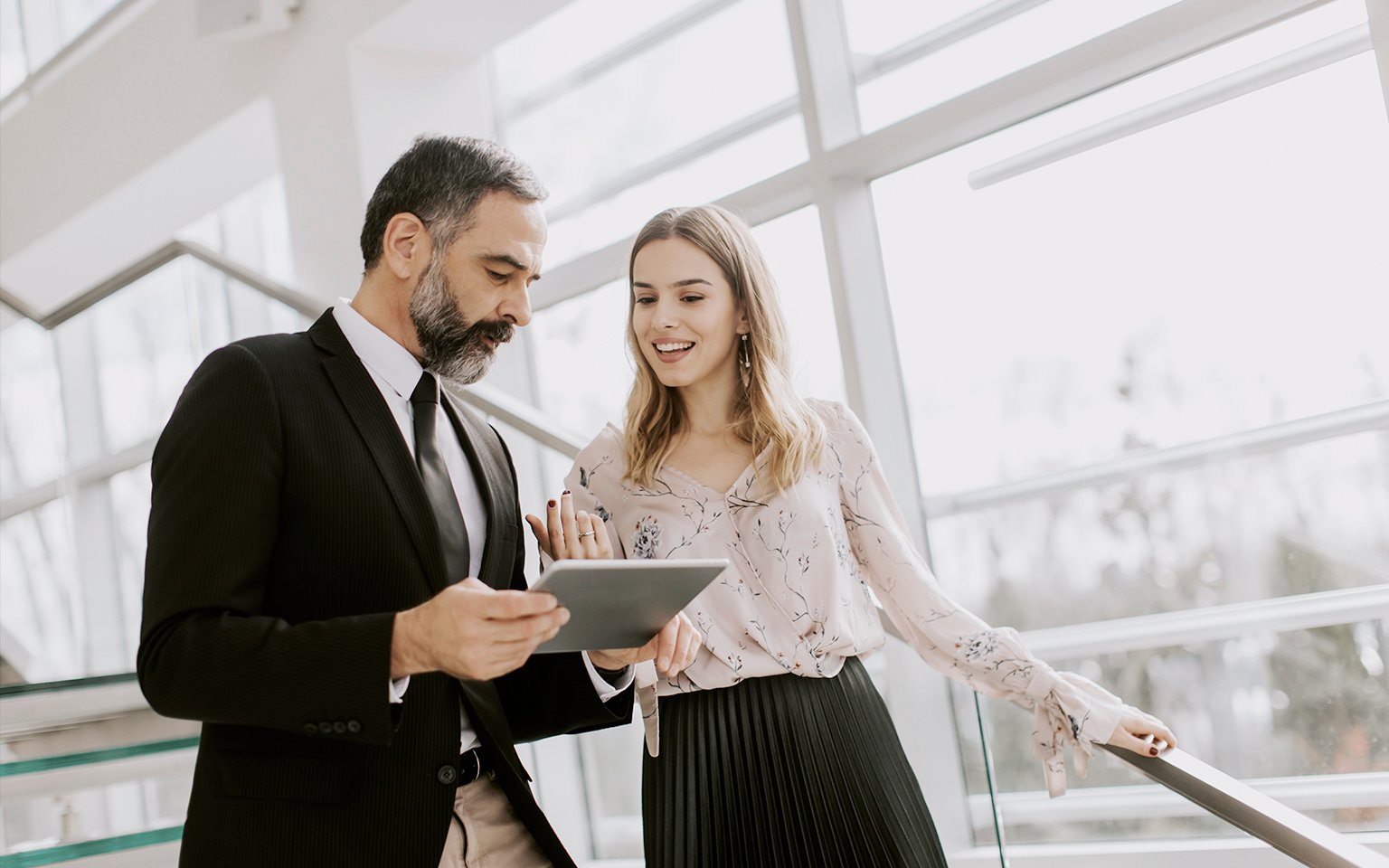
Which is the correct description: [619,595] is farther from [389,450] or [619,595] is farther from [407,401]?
[407,401]

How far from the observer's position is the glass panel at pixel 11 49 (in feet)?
18.3

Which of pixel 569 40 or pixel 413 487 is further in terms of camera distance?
pixel 569 40

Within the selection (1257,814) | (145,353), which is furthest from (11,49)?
(1257,814)

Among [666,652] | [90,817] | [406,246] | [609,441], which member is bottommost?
[90,817]

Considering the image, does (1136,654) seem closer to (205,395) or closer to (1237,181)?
(1237,181)

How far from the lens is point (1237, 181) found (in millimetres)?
2926

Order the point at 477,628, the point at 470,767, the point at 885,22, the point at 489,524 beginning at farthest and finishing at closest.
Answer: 1. the point at 885,22
2. the point at 489,524
3. the point at 470,767
4. the point at 477,628

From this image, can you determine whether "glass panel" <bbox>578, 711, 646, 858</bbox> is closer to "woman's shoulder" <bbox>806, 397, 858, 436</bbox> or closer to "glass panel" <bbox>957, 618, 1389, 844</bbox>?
"glass panel" <bbox>957, 618, 1389, 844</bbox>

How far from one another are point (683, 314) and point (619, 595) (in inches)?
32.5

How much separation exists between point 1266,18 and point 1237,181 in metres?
0.43

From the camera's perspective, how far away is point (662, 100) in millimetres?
4141

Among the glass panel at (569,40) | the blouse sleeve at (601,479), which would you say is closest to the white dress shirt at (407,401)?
the blouse sleeve at (601,479)

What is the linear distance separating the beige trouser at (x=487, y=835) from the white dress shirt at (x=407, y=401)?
0.21 metres

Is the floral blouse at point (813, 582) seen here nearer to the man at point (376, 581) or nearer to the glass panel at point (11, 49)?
the man at point (376, 581)
